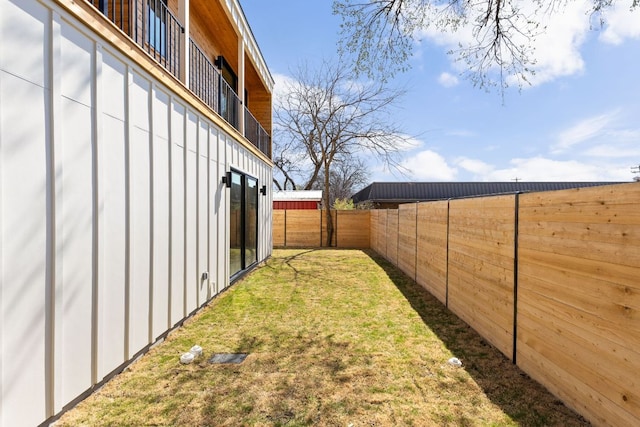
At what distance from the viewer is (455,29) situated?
16.0 ft

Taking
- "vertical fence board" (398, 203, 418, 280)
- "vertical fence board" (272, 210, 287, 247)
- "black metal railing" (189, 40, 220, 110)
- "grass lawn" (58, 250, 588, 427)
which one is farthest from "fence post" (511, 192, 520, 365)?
"vertical fence board" (272, 210, 287, 247)

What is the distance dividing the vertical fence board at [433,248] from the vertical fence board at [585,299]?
7.66 ft

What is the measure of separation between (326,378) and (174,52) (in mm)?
4769

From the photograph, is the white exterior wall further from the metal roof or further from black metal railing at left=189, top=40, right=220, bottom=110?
the metal roof

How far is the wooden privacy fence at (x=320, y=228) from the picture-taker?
1445 cm

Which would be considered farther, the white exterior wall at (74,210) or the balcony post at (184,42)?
the balcony post at (184,42)

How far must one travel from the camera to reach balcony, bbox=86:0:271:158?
3.87 metres

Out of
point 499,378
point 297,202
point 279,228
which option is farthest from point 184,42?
point 297,202

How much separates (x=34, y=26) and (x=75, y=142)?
0.73 m

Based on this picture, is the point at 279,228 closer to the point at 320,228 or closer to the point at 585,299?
the point at 320,228

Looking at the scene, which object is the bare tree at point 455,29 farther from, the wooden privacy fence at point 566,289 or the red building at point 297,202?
the red building at point 297,202

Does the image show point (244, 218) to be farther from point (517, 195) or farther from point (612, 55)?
point (612, 55)

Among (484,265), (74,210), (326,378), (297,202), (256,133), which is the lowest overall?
(326,378)

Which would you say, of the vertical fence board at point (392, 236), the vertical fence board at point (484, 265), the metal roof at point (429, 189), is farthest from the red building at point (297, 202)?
the vertical fence board at point (484, 265)
